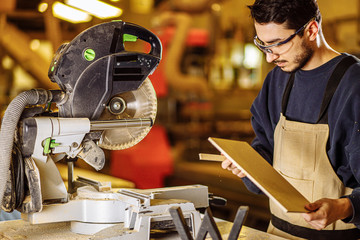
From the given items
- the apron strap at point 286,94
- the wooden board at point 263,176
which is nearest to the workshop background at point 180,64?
the apron strap at point 286,94

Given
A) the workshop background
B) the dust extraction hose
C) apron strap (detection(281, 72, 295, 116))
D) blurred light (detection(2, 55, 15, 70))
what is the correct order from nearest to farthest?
the dust extraction hose
apron strap (detection(281, 72, 295, 116))
the workshop background
blurred light (detection(2, 55, 15, 70))

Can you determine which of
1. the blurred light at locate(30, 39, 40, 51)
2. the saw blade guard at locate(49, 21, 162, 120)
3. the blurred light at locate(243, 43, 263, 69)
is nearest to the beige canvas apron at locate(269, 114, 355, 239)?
the saw blade guard at locate(49, 21, 162, 120)

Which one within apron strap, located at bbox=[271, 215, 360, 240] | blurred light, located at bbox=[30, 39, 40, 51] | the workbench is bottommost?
apron strap, located at bbox=[271, 215, 360, 240]

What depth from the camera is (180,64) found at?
6.07 m

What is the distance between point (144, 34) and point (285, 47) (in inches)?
19.8

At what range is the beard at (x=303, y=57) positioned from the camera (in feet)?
5.50

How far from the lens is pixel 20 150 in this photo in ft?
4.81

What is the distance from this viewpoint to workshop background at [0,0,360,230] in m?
5.41

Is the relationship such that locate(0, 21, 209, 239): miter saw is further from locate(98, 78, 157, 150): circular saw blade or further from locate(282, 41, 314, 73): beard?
locate(282, 41, 314, 73): beard

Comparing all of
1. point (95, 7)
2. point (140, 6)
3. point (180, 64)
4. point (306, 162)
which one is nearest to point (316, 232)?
point (306, 162)

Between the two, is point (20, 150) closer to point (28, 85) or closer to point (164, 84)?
point (164, 84)

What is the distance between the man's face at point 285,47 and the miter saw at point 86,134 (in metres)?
0.39

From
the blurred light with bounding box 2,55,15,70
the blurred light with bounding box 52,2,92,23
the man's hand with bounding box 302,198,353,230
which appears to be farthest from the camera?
the blurred light with bounding box 2,55,15,70

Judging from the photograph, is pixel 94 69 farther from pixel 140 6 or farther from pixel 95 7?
pixel 140 6
